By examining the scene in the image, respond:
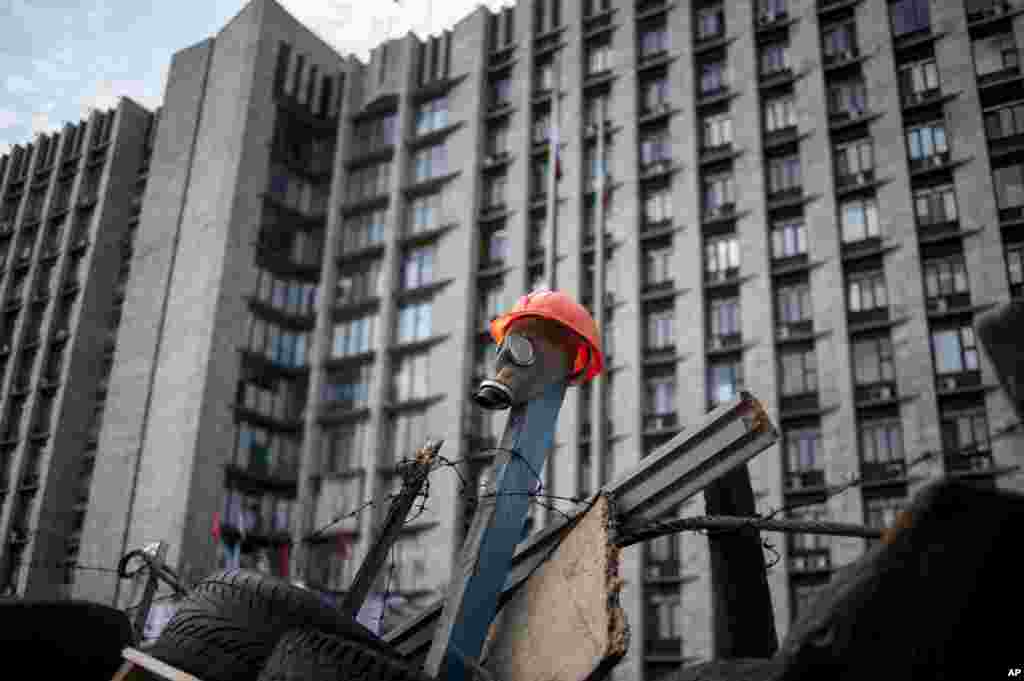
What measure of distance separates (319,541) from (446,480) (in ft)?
19.0

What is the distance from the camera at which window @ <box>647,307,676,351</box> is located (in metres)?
34.5

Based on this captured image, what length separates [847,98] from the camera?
3416 cm

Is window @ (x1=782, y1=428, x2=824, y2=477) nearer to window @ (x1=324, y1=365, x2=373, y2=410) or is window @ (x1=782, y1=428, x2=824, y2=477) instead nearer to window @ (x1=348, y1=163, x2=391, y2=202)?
window @ (x1=324, y1=365, x2=373, y2=410)

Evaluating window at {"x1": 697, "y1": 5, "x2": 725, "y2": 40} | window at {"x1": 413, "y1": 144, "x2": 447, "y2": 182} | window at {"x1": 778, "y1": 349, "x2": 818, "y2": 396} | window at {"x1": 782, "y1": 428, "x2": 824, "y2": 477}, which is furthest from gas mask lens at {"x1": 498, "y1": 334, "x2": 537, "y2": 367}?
window at {"x1": 413, "y1": 144, "x2": 447, "y2": 182}

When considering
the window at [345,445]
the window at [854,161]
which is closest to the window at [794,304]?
the window at [854,161]

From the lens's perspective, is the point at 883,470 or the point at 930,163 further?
the point at 930,163

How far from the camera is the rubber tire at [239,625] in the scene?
5051mm

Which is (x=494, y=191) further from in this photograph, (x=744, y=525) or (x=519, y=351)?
(x=744, y=525)

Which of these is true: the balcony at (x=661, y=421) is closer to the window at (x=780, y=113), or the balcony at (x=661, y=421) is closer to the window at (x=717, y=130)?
the window at (x=717, y=130)

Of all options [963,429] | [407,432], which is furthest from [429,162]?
[963,429]

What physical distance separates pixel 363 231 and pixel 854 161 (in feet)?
73.4

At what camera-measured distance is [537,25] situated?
42.5 m

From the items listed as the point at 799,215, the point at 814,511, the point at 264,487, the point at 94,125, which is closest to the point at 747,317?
the point at 799,215

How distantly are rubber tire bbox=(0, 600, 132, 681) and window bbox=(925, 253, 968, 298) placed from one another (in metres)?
29.2
